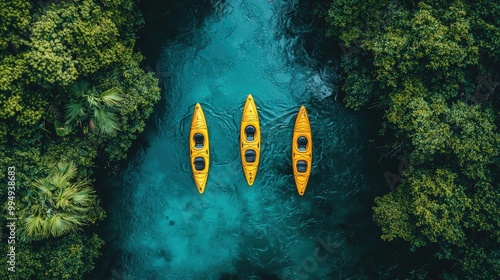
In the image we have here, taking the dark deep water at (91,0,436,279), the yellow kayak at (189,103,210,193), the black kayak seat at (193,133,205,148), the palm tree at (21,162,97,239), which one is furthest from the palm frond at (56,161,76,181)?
the black kayak seat at (193,133,205,148)

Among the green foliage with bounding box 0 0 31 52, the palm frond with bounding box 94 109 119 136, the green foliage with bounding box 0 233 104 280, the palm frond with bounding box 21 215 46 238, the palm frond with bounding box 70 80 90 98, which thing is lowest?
the green foliage with bounding box 0 233 104 280

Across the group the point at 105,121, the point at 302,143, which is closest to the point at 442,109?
the point at 302,143

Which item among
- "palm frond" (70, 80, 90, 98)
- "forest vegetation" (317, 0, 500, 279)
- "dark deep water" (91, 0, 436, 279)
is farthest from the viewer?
"dark deep water" (91, 0, 436, 279)

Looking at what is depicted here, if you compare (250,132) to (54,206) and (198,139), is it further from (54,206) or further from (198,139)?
(54,206)

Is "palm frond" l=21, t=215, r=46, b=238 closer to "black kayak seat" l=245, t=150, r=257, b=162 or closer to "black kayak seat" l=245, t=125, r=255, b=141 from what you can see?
"black kayak seat" l=245, t=150, r=257, b=162

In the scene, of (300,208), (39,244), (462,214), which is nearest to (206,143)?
(300,208)

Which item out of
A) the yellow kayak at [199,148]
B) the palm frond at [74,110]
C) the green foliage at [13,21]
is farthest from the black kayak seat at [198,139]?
the green foliage at [13,21]
